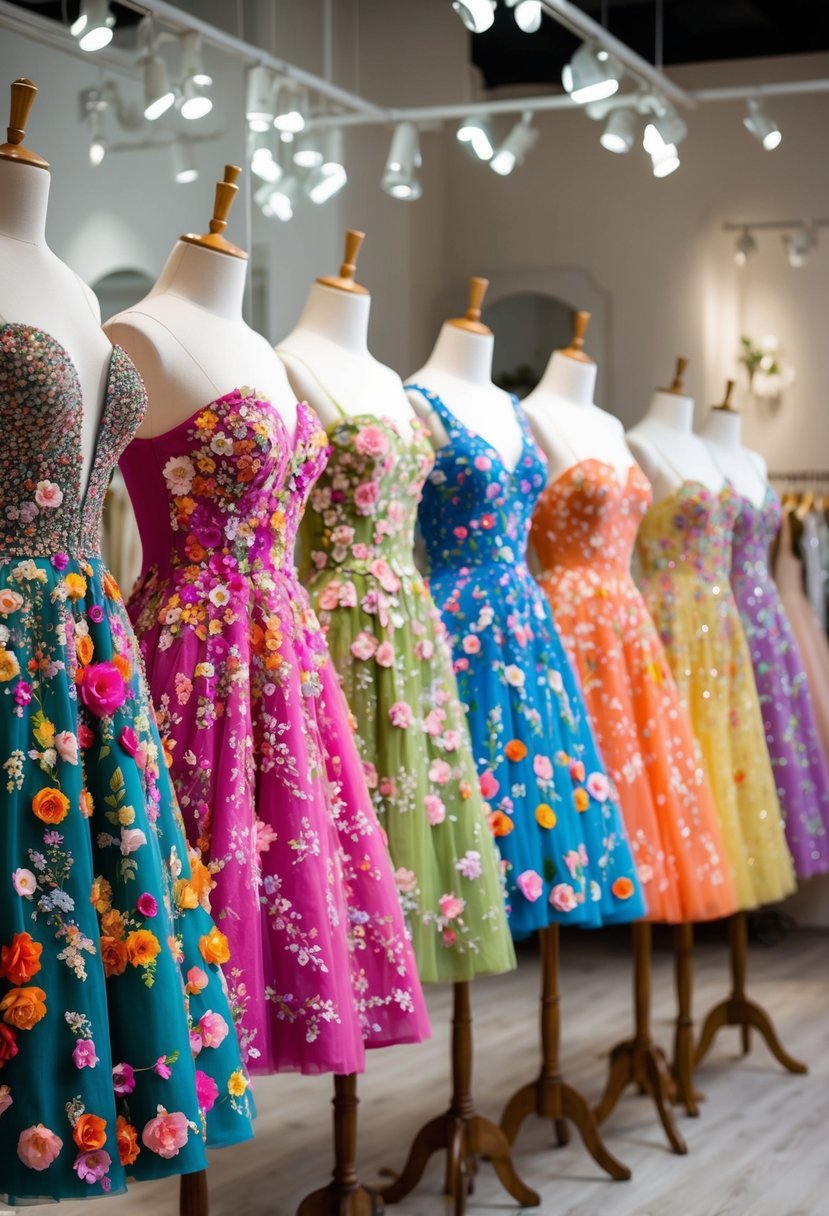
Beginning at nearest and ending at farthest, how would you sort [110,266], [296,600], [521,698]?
[296,600] < [521,698] < [110,266]

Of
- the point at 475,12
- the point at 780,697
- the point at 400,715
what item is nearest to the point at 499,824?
the point at 400,715

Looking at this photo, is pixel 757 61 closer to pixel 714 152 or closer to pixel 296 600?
pixel 714 152

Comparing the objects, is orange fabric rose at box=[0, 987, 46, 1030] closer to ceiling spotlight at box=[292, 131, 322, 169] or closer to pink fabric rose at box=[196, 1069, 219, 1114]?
pink fabric rose at box=[196, 1069, 219, 1114]

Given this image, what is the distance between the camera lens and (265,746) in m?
2.41

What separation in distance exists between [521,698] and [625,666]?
58 cm

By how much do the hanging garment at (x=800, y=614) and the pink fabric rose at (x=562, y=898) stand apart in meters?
3.02

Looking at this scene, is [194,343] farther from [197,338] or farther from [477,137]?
[477,137]

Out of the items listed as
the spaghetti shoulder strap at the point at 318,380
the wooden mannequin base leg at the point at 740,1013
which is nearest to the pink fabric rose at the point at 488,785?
the spaghetti shoulder strap at the point at 318,380

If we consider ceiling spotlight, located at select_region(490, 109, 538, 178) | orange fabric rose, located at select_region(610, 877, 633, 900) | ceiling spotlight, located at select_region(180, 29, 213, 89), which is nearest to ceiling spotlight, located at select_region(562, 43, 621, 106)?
ceiling spotlight, located at select_region(490, 109, 538, 178)

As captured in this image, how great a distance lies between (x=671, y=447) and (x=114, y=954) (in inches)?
108

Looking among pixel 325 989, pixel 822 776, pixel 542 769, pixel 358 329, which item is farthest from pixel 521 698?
pixel 822 776

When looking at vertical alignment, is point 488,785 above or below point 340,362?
below

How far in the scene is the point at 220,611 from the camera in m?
2.45

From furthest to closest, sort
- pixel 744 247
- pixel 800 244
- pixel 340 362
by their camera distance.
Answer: pixel 744 247
pixel 800 244
pixel 340 362
